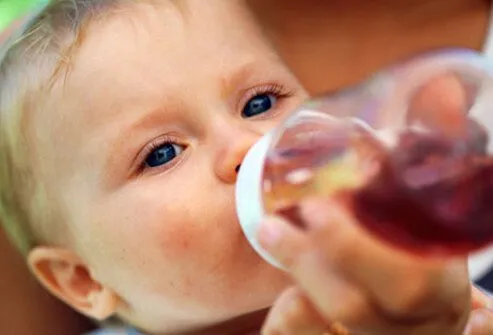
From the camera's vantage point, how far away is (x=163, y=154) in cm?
56

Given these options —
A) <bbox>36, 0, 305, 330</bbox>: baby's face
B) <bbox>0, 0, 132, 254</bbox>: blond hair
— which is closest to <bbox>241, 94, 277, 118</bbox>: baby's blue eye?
<bbox>36, 0, 305, 330</bbox>: baby's face

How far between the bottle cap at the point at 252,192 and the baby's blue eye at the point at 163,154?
3.2 inches

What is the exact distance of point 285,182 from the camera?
16.4 inches

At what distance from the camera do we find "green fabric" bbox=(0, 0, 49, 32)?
669 mm

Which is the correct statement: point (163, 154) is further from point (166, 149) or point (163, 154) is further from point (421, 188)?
point (421, 188)

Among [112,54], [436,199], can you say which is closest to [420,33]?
[112,54]

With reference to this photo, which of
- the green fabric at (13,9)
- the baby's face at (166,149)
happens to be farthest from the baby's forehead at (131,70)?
the green fabric at (13,9)

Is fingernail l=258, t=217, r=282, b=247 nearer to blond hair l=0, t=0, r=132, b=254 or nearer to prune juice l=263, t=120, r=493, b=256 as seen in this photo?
prune juice l=263, t=120, r=493, b=256

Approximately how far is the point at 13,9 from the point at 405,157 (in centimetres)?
46

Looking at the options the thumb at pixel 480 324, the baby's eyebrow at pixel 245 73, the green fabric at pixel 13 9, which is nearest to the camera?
the thumb at pixel 480 324

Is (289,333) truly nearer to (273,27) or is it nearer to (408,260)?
A: (408,260)

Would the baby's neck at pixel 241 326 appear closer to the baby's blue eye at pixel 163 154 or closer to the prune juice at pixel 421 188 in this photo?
the baby's blue eye at pixel 163 154

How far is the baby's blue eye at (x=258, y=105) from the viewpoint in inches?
22.1

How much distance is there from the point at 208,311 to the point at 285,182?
0.17 meters
